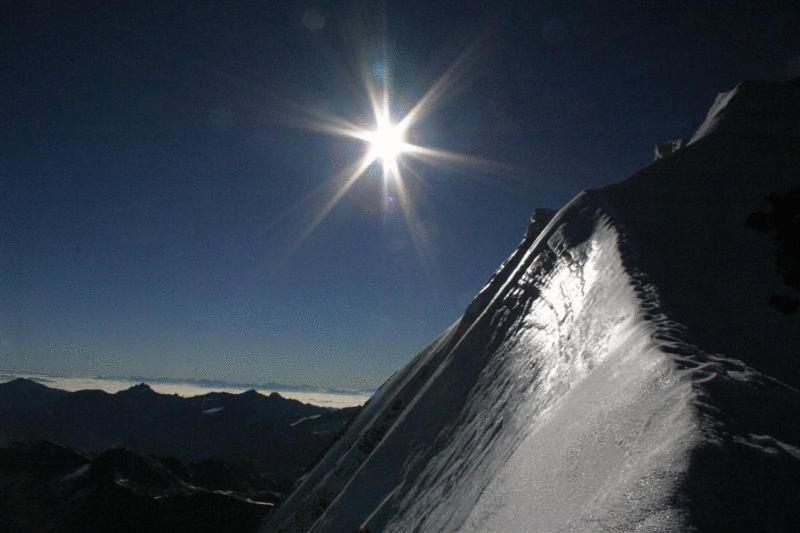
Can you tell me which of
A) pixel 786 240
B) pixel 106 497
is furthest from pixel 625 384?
pixel 106 497

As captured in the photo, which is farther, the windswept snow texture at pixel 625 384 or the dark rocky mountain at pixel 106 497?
the dark rocky mountain at pixel 106 497

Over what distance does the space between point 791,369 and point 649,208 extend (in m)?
16.8

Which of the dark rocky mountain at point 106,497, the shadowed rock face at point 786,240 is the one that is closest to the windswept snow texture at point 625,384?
the shadowed rock face at point 786,240

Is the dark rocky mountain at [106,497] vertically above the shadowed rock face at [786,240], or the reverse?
the shadowed rock face at [786,240]

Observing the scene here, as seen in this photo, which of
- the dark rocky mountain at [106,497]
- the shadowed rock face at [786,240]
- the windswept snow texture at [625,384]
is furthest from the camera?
the dark rocky mountain at [106,497]

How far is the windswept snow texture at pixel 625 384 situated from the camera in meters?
4.73

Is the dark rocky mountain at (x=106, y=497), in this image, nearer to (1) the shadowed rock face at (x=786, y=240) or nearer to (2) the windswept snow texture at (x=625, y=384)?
(2) the windswept snow texture at (x=625, y=384)

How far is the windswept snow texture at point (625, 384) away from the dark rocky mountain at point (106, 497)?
37774mm

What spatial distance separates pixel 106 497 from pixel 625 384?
83.9 meters

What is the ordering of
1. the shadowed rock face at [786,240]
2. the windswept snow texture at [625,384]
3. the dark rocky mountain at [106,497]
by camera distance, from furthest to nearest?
1. the dark rocky mountain at [106,497]
2. the shadowed rock face at [786,240]
3. the windswept snow texture at [625,384]

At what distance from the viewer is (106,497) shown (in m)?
68.6

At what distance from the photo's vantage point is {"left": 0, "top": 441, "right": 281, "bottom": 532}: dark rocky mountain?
65375 mm

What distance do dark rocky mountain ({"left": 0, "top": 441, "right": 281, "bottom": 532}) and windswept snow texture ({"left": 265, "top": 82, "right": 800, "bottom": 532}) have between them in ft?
124

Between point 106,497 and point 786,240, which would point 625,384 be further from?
point 106,497
